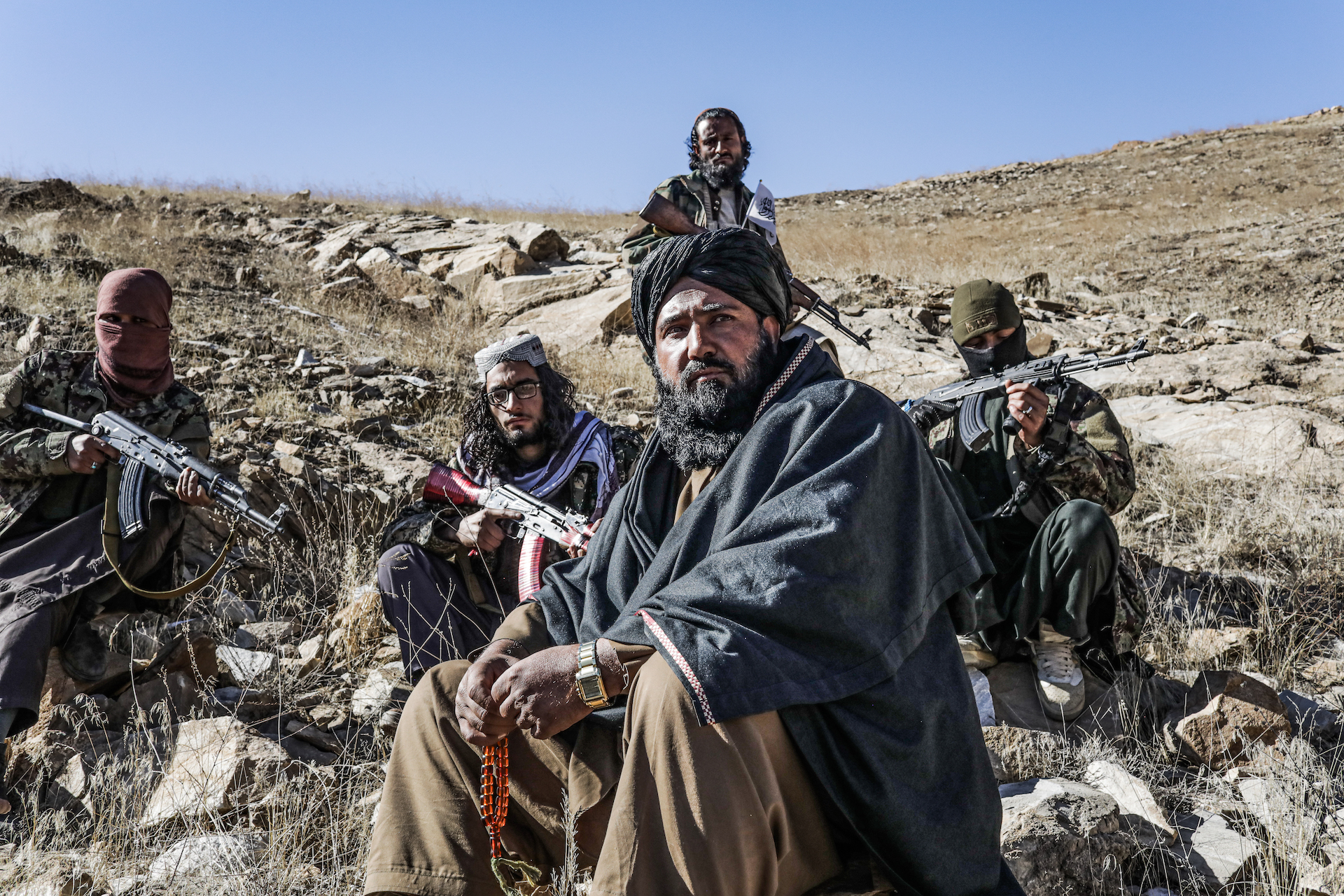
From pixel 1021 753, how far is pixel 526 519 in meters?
1.98

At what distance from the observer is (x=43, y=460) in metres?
3.86

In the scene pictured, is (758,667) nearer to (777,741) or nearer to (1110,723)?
(777,741)

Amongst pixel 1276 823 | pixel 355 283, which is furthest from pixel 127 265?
pixel 1276 823

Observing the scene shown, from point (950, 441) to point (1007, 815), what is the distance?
2.04 m

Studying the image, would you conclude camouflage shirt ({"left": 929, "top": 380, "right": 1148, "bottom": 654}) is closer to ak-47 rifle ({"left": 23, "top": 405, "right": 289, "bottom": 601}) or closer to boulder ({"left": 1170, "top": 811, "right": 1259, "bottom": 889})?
boulder ({"left": 1170, "top": 811, "right": 1259, "bottom": 889})

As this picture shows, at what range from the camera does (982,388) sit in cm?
415

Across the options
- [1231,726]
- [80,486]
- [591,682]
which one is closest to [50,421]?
[80,486]

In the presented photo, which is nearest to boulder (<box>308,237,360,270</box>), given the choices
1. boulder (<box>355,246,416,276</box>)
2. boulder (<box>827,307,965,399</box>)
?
boulder (<box>355,246,416,276</box>)

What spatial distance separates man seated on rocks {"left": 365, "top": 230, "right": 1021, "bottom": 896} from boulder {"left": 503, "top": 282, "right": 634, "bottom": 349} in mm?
7195

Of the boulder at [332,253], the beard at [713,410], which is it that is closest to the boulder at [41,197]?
the boulder at [332,253]

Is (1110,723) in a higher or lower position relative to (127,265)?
lower

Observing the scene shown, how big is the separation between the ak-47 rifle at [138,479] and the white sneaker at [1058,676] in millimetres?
3075

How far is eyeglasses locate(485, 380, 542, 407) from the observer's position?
4.14m

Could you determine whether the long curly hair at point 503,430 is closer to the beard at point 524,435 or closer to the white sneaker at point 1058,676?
the beard at point 524,435
